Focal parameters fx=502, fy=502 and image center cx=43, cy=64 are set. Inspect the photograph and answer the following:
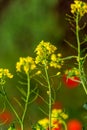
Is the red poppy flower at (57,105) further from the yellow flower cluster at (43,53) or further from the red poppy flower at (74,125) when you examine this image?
the yellow flower cluster at (43,53)

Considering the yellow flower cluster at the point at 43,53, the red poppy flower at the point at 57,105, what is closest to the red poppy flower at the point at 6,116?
the red poppy flower at the point at 57,105

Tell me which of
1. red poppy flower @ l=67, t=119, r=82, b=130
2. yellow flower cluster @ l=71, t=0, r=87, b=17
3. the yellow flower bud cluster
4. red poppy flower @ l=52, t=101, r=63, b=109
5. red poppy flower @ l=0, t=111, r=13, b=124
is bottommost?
the yellow flower bud cluster

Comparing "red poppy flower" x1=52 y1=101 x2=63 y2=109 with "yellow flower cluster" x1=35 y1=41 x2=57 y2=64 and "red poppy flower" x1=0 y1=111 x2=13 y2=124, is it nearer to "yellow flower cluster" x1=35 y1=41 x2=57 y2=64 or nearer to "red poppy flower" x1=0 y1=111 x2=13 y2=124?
"red poppy flower" x1=0 y1=111 x2=13 y2=124

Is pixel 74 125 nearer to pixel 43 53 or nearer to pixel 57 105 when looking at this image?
pixel 57 105

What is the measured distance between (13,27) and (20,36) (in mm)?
53

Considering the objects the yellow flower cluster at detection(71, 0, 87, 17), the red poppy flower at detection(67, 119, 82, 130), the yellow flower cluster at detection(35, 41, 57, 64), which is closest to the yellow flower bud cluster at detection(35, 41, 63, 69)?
the yellow flower cluster at detection(35, 41, 57, 64)

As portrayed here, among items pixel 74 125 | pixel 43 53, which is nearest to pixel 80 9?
pixel 43 53

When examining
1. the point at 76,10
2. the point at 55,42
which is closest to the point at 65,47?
the point at 55,42

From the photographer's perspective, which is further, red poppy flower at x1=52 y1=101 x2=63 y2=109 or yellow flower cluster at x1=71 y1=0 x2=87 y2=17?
red poppy flower at x1=52 y1=101 x2=63 y2=109

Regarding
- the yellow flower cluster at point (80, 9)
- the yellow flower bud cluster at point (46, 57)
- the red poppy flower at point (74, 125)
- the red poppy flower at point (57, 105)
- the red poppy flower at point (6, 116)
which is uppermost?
the red poppy flower at point (6, 116)

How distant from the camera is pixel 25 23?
91.4 inches

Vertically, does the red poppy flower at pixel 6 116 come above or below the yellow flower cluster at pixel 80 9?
above

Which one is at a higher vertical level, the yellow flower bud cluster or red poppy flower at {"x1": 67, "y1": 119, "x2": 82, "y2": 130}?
red poppy flower at {"x1": 67, "y1": 119, "x2": 82, "y2": 130}

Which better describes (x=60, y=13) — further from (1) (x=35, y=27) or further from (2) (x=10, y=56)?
(2) (x=10, y=56)
